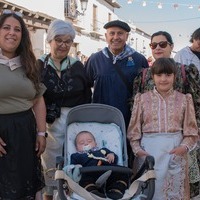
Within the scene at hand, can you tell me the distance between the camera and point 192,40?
4.86 m

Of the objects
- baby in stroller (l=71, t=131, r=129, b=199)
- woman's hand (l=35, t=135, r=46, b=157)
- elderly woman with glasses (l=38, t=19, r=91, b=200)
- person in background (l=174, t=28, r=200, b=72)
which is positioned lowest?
baby in stroller (l=71, t=131, r=129, b=199)

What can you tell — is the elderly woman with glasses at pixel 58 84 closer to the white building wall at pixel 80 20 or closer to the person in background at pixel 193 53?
the person in background at pixel 193 53

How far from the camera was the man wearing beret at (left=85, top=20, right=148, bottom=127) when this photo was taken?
12.8ft

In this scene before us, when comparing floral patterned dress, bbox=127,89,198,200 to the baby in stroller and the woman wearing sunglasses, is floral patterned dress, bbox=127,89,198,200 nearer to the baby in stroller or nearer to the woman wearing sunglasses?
the woman wearing sunglasses

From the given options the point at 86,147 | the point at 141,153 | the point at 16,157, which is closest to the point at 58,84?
the point at 86,147

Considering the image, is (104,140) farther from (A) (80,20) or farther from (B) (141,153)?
(A) (80,20)

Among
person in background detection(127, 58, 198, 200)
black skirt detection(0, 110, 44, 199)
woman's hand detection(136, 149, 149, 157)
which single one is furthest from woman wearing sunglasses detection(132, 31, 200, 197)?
black skirt detection(0, 110, 44, 199)

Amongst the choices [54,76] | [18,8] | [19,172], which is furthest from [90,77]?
[18,8]

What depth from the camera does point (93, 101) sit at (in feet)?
13.5

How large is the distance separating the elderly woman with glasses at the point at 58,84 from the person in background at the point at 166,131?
0.64 m

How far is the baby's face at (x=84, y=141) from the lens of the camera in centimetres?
348

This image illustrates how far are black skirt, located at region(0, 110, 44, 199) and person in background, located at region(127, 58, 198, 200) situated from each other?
2.89 feet

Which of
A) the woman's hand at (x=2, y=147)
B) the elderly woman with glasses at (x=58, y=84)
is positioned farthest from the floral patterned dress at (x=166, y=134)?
the woman's hand at (x=2, y=147)

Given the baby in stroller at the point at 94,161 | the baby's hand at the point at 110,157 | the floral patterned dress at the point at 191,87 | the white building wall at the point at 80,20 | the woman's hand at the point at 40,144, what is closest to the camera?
the baby in stroller at the point at 94,161
